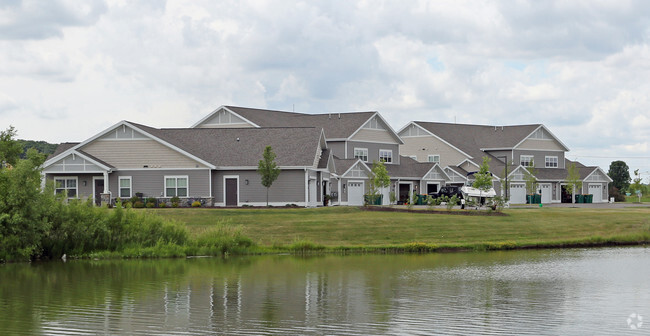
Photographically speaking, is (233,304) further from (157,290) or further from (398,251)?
(398,251)

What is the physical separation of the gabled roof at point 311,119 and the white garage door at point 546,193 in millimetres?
20964

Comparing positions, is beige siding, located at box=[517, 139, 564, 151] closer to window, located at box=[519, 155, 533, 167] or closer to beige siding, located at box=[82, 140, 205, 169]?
window, located at box=[519, 155, 533, 167]

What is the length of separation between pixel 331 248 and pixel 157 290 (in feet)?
49.5

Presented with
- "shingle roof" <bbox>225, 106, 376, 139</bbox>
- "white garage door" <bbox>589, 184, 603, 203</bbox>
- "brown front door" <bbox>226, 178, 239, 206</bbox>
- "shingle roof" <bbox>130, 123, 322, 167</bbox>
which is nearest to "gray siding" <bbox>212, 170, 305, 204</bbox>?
"brown front door" <bbox>226, 178, 239, 206</bbox>

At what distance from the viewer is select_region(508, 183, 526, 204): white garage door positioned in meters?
88.3

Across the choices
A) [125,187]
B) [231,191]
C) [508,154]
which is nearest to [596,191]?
[508,154]

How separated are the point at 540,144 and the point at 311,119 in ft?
99.2

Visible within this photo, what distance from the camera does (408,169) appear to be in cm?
8144

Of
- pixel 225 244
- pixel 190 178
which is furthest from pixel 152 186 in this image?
pixel 225 244

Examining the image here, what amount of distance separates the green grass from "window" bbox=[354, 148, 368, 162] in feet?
86.3

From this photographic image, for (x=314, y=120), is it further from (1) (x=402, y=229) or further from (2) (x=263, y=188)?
(1) (x=402, y=229)

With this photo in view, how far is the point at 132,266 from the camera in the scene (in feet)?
113

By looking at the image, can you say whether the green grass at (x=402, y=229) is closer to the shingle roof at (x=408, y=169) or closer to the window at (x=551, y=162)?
the shingle roof at (x=408, y=169)

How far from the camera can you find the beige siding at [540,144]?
96.2 meters
